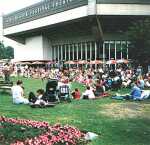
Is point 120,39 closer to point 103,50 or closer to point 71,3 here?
point 103,50

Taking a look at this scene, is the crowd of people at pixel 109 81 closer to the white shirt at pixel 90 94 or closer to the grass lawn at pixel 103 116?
the white shirt at pixel 90 94

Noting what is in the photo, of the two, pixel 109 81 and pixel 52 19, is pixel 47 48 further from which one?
pixel 109 81

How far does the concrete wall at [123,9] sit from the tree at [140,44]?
23381 mm

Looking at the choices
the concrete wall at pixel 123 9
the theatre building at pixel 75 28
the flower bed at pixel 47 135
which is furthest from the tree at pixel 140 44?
the flower bed at pixel 47 135

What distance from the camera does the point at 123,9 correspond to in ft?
205

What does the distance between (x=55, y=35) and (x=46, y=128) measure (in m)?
70.2

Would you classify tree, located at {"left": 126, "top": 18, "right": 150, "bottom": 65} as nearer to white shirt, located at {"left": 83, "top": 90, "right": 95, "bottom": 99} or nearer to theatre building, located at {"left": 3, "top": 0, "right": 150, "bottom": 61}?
theatre building, located at {"left": 3, "top": 0, "right": 150, "bottom": 61}

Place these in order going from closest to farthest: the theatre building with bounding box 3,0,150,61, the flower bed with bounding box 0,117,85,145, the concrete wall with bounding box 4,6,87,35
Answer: the flower bed with bounding box 0,117,85,145
the theatre building with bounding box 3,0,150,61
the concrete wall with bounding box 4,6,87,35

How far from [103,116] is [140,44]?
67.9 ft

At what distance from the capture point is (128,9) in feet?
204

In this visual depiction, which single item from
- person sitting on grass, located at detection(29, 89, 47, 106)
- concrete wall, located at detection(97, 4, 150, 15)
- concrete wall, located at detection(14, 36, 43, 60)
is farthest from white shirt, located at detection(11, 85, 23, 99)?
concrete wall, located at detection(14, 36, 43, 60)

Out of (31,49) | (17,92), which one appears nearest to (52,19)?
(31,49)

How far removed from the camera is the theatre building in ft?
206

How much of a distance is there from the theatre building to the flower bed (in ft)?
121
